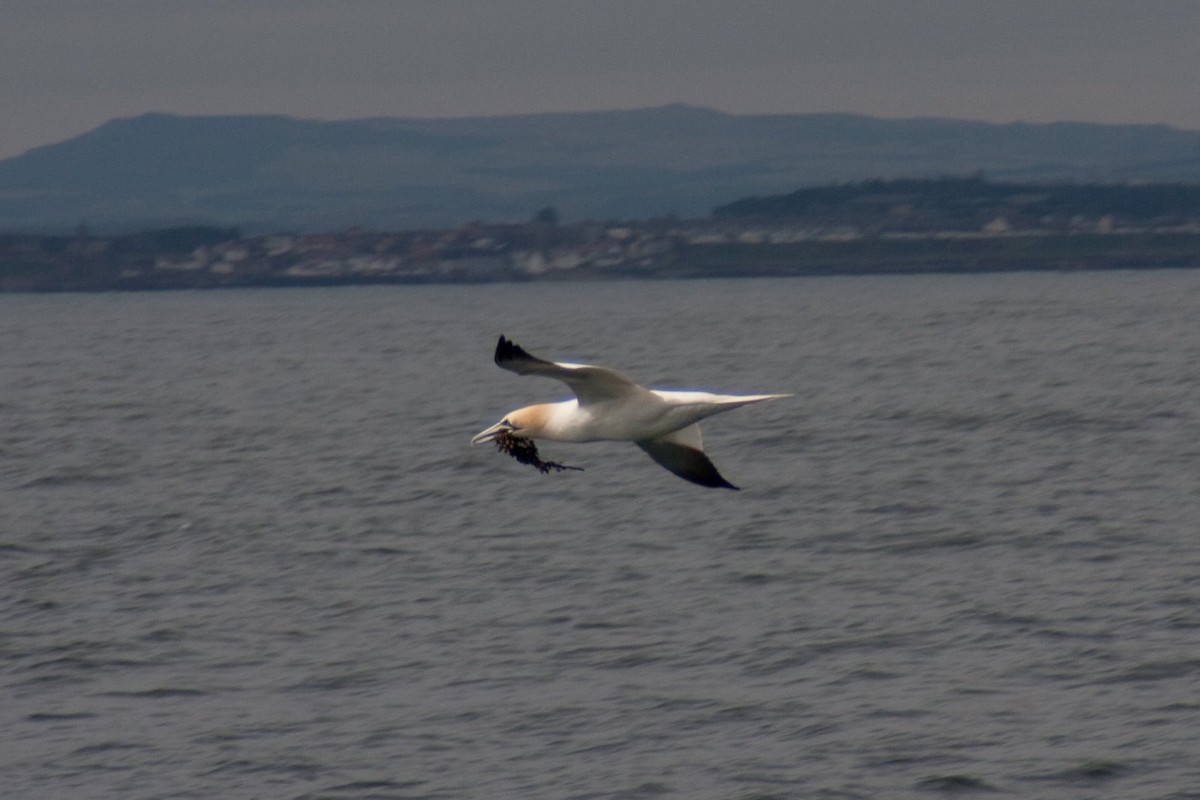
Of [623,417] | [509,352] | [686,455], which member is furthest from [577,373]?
[686,455]

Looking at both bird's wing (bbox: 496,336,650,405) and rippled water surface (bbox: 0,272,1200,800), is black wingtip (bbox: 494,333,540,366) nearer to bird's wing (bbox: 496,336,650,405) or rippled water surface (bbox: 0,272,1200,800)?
bird's wing (bbox: 496,336,650,405)

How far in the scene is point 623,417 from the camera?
15438 mm

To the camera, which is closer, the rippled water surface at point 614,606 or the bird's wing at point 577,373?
the bird's wing at point 577,373

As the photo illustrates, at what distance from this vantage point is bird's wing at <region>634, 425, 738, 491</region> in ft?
54.1

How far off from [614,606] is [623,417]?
11902 mm

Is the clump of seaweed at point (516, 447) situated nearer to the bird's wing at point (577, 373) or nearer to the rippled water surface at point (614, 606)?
the bird's wing at point (577, 373)

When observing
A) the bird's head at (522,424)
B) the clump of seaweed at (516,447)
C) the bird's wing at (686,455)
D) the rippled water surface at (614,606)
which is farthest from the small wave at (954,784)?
the bird's head at (522,424)

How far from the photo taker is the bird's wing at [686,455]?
16484mm

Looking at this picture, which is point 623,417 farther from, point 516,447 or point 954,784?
point 954,784

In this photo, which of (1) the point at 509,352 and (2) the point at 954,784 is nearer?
(1) the point at 509,352

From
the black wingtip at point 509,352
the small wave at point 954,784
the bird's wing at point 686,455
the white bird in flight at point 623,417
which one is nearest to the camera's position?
the black wingtip at point 509,352

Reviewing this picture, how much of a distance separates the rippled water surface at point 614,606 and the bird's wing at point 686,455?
4129 millimetres

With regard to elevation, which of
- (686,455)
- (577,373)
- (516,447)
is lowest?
(686,455)

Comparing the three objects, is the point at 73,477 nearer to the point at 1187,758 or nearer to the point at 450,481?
the point at 450,481
